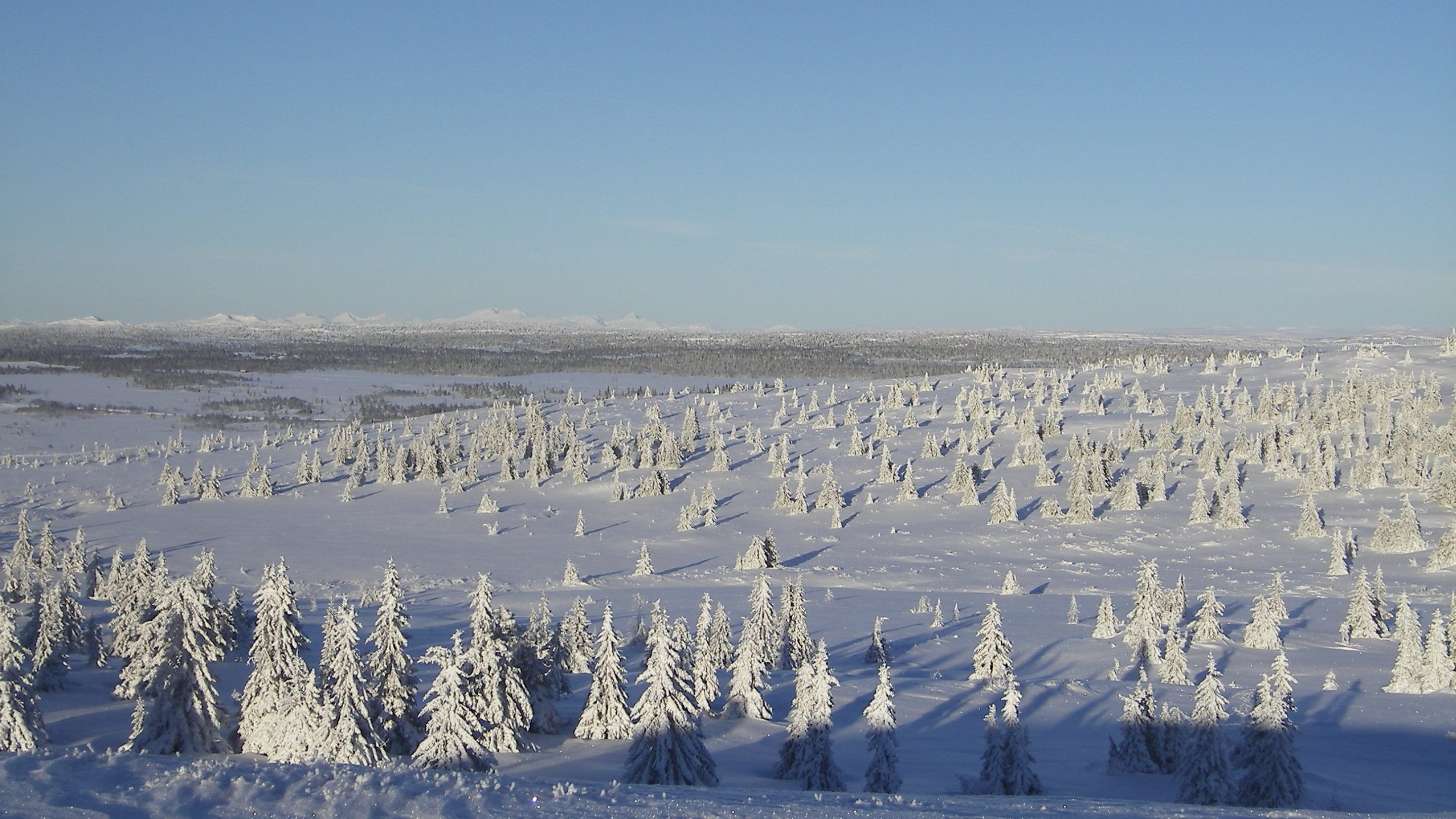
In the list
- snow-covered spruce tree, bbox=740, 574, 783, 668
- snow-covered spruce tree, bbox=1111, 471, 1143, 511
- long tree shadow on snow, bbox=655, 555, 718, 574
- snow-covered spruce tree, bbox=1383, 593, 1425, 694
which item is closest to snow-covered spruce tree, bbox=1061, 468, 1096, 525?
snow-covered spruce tree, bbox=1111, 471, 1143, 511

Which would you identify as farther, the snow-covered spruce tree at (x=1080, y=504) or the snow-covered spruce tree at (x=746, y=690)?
the snow-covered spruce tree at (x=1080, y=504)

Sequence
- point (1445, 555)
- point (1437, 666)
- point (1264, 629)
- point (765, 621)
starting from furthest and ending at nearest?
point (1445, 555) < point (1264, 629) < point (765, 621) < point (1437, 666)

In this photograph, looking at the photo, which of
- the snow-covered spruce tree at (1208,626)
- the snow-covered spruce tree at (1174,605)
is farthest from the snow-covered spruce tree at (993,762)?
the snow-covered spruce tree at (1208,626)

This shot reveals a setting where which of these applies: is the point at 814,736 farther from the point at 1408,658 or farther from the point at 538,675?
the point at 1408,658

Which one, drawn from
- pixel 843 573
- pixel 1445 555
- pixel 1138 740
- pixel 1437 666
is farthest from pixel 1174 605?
pixel 1445 555

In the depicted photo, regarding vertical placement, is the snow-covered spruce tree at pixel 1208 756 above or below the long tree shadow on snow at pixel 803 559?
above

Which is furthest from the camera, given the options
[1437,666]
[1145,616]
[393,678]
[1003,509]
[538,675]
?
[1003,509]

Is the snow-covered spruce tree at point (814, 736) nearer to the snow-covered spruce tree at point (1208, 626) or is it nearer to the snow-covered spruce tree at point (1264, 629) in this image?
the snow-covered spruce tree at point (1208, 626)
